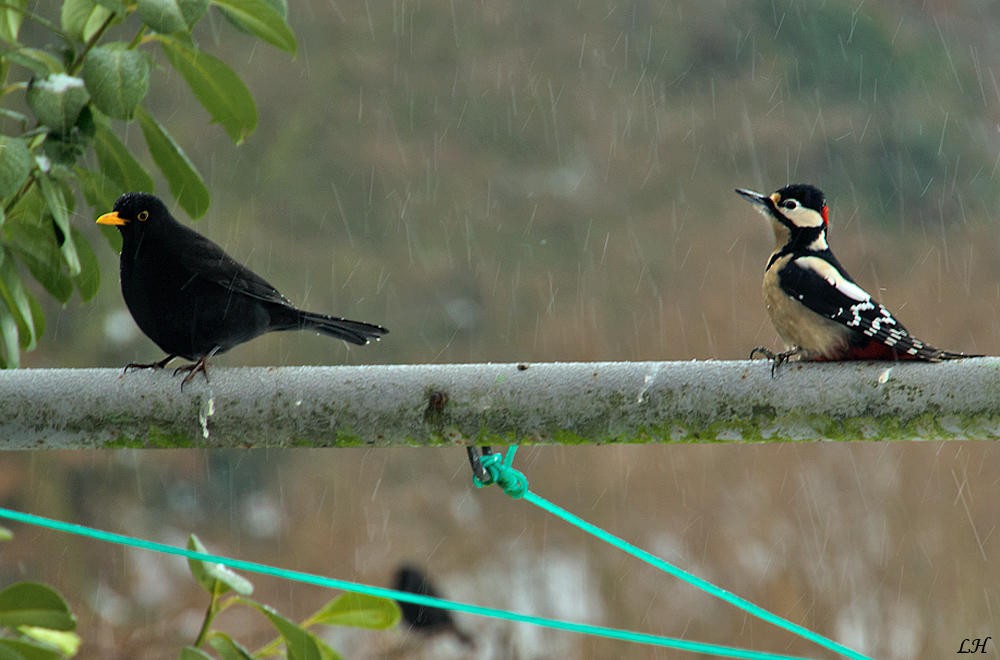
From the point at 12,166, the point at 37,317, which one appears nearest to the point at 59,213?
the point at 12,166

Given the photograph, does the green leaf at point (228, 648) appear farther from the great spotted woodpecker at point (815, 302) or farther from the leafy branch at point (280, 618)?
the great spotted woodpecker at point (815, 302)

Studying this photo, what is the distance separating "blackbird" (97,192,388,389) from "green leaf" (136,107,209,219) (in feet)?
→ 0.12

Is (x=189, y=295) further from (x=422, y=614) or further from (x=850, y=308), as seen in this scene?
(x=422, y=614)

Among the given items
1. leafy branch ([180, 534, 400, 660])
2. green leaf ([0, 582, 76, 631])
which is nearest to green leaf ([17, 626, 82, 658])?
green leaf ([0, 582, 76, 631])

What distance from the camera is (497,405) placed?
62 cm

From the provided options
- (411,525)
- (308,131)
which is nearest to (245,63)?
(308,131)

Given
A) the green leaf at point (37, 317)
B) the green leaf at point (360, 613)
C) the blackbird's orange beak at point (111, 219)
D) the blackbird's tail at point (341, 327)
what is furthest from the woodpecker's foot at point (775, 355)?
the green leaf at point (37, 317)

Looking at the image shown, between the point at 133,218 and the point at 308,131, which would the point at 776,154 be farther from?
the point at 133,218

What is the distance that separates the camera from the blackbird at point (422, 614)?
2568 millimetres

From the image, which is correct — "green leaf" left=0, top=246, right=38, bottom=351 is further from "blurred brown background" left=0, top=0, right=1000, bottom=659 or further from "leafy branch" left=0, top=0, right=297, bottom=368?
"blurred brown background" left=0, top=0, right=1000, bottom=659

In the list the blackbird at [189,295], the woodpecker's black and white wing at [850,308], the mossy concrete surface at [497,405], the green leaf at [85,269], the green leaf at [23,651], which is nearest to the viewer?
the mossy concrete surface at [497,405]

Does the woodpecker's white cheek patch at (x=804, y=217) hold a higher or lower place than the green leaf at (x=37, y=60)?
lower

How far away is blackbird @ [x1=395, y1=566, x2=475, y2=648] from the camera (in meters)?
2.57

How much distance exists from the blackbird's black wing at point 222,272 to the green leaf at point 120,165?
0.08 metres
